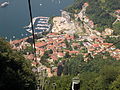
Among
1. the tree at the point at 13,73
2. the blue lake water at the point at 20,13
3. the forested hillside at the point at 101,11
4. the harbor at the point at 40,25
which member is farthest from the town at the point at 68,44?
the tree at the point at 13,73

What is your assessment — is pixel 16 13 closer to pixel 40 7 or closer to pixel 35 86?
pixel 40 7

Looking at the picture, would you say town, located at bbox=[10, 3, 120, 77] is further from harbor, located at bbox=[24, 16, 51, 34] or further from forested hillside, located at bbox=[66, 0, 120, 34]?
harbor, located at bbox=[24, 16, 51, 34]

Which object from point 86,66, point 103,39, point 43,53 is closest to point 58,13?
point 103,39

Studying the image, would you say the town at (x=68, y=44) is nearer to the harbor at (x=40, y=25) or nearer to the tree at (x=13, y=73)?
the harbor at (x=40, y=25)

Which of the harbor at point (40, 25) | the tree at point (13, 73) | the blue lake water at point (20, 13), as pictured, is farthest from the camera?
the harbor at point (40, 25)

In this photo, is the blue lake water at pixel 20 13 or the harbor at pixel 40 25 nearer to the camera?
the blue lake water at pixel 20 13

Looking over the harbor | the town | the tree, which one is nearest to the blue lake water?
the harbor

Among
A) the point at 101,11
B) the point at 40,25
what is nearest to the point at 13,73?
the point at 101,11
